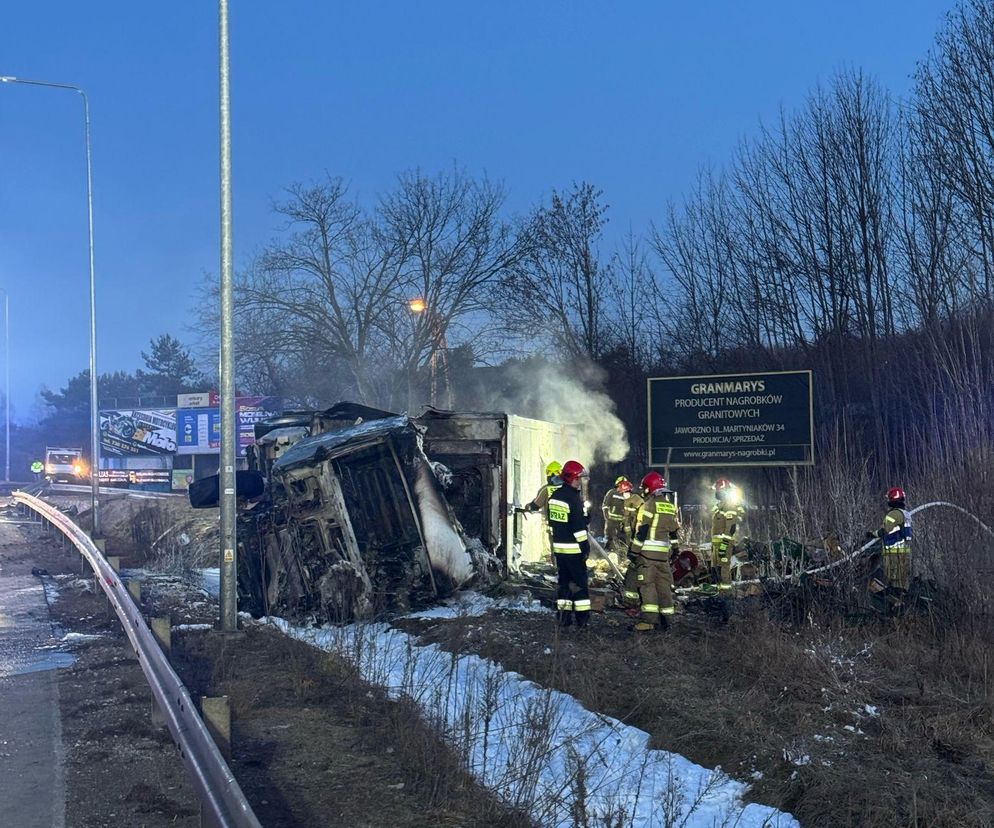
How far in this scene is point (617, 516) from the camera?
53.2 ft

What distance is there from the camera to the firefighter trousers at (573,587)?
10680 mm

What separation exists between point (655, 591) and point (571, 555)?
0.93 m

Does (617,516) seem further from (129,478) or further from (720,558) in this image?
(129,478)

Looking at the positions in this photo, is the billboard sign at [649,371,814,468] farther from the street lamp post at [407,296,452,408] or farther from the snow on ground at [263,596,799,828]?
the street lamp post at [407,296,452,408]

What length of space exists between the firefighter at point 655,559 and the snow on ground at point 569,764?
3175 mm

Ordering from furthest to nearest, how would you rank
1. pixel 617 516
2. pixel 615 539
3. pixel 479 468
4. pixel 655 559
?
1. pixel 615 539
2. pixel 617 516
3. pixel 479 468
4. pixel 655 559

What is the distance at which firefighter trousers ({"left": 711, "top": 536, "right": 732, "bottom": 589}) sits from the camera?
541 inches

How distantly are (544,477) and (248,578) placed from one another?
18.9 feet

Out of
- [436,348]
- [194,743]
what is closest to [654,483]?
[194,743]

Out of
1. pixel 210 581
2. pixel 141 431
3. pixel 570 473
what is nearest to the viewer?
pixel 570 473

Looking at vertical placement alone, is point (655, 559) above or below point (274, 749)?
above

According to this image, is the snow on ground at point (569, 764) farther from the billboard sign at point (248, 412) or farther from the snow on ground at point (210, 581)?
the billboard sign at point (248, 412)

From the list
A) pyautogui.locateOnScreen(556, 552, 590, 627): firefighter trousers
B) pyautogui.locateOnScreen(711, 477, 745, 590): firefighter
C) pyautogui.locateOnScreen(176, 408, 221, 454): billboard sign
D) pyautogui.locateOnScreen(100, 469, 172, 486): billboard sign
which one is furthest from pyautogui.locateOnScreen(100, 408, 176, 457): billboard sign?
pyautogui.locateOnScreen(556, 552, 590, 627): firefighter trousers

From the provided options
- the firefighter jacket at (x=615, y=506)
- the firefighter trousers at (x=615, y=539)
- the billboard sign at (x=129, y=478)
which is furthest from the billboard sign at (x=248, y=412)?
the firefighter jacket at (x=615, y=506)
